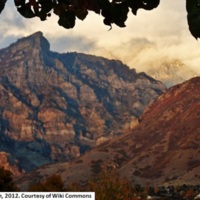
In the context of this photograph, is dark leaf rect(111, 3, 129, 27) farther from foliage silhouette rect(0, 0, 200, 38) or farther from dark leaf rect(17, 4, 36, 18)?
dark leaf rect(17, 4, 36, 18)

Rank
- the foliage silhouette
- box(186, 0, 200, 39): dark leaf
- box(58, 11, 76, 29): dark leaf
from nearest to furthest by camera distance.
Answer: box(186, 0, 200, 39): dark leaf < the foliage silhouette < box(58, 11, 76, 29): dark leaf

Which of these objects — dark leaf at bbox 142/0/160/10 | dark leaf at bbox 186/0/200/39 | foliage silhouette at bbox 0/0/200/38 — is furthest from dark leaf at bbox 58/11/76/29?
dark leaf at bbox 186/0/200/39

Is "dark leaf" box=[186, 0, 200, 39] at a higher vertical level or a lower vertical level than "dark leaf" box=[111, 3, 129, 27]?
lower

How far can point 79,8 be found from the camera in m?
3.98

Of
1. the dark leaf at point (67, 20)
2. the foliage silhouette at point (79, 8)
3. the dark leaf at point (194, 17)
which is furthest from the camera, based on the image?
the dark leaf at point (67, 20)

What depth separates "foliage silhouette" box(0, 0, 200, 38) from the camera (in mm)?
3744

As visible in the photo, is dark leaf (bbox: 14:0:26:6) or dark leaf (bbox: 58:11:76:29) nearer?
dark leaf (bbox: 14:0:26:6)

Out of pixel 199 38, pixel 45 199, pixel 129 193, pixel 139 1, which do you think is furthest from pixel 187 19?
pixel 129 193

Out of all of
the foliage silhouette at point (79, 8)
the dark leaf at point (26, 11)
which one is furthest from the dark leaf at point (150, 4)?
the dark leaf at point (26, 11)

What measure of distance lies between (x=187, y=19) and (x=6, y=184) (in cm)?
3925

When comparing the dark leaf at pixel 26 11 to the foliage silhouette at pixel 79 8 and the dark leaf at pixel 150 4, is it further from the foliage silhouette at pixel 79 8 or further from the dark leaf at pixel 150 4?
the dark leaf at pixel 150 4

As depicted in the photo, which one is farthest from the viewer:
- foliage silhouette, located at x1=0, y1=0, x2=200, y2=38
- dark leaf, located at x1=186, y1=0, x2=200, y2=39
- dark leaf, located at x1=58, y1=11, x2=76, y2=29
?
dark leaf, located at x1=58, y1=11, x2=76, y2=29

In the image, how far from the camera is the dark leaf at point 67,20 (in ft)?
13.4

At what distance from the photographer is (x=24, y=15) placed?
4004mm
